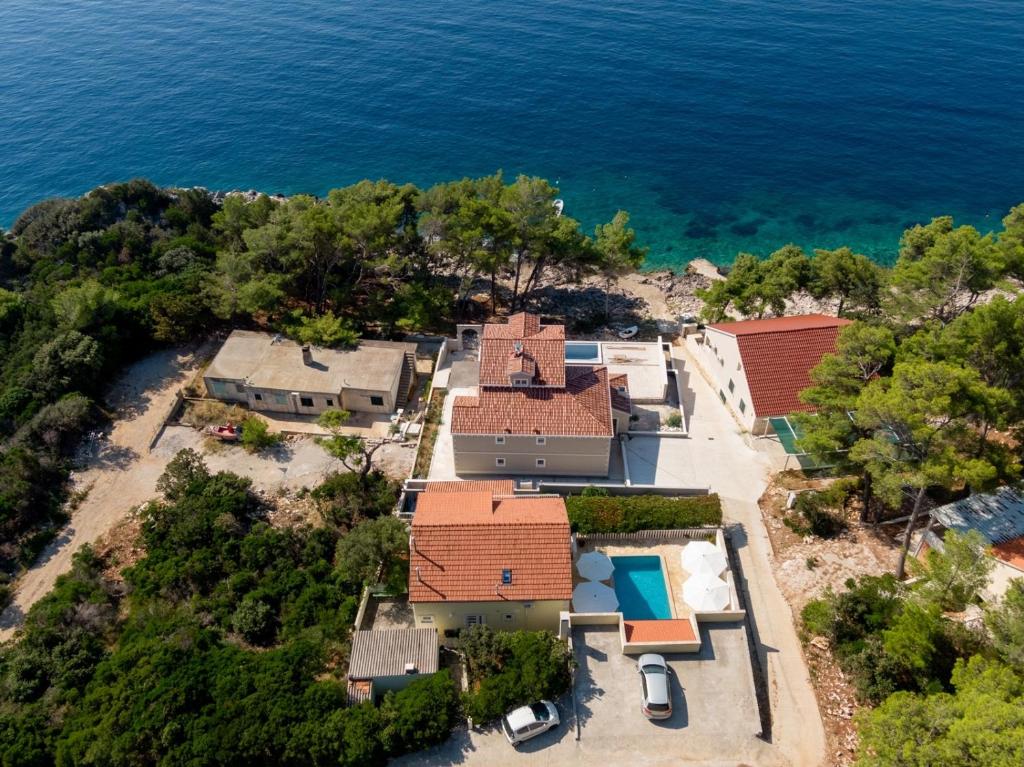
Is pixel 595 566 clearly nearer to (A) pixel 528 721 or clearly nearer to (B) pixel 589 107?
(A) pixel 528 721

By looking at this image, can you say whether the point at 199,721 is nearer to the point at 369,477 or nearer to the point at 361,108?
the point at 369,477

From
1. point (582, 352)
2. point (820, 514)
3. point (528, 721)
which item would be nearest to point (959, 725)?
point (528, 721)

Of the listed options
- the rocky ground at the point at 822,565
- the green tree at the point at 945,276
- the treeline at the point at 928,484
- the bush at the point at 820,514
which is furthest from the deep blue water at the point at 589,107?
the rocky ground at the point at 822,565

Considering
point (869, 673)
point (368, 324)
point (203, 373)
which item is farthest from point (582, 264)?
point (869, 673)

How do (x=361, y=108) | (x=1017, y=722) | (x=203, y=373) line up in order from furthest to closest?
(x=361, y=108)
(x=203, y=373)
(x=1017, y=722)

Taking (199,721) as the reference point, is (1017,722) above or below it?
above

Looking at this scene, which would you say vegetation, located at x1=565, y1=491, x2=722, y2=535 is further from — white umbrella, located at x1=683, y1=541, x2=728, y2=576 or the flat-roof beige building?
the flat-roof beige building

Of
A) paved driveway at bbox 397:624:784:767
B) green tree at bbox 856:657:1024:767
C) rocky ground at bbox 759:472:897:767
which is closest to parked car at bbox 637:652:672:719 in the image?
paved driveway at bbox 397:624:784:767
